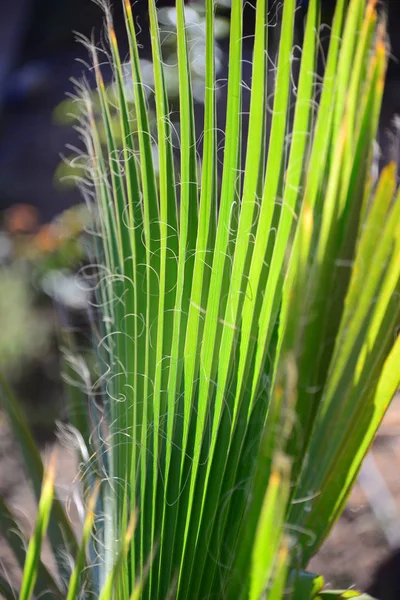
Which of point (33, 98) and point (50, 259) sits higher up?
point (33, 98)

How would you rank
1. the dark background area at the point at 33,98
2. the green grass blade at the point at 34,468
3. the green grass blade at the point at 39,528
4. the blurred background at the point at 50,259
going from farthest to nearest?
the dark background area at the point at 33,98, the blurred background at the point at 50,259, the green grass blade at the point at 34,468, the green grass blade at the point at 39,528

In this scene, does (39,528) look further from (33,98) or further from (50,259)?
(33,98)

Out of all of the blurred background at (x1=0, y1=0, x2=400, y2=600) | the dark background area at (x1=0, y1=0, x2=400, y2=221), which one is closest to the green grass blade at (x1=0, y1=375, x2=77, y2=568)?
the blurred background at (x1=0, y1=0, x2=400, y2=600)

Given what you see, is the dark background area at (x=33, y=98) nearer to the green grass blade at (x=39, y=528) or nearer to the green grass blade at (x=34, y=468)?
the green grass blade at (x=34, y=468)

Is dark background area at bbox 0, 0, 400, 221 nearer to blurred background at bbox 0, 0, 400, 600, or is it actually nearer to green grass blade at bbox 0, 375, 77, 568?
blurred background at bbox 0, 0, 400, 600

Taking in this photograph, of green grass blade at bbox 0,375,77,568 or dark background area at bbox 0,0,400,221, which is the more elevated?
dark background area at bbox 0,0,400,221

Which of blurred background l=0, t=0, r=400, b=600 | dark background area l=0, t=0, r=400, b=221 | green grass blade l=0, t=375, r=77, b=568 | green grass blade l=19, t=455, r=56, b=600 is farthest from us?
dark background area l=0, t=0, r=400, b=221

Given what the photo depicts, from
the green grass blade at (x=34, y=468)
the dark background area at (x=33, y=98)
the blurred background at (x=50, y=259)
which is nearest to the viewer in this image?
the green grass blade at (x=34, y=468)

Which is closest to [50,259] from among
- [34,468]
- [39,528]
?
[34,468]

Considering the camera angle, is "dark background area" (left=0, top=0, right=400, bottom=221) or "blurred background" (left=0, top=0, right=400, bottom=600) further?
"dark background area" (left=0, top=0, right=400, bottom=221)

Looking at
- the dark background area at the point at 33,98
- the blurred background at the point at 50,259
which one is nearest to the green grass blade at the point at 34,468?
the blurred background at the point at 50,259
